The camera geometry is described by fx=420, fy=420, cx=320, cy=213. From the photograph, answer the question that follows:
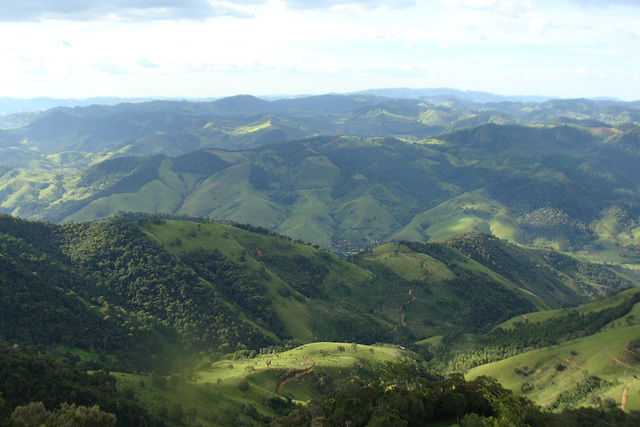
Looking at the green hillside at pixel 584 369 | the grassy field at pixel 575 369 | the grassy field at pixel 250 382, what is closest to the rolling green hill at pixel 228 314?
the grassy field at pixel 250 382

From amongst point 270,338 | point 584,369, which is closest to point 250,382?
point 270,338

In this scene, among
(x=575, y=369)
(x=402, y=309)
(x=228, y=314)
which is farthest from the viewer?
(x=402, y=309)

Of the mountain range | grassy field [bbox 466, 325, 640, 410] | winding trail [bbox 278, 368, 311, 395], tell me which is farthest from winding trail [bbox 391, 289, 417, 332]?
winding trail [bbox 278, 368, 311, 395]

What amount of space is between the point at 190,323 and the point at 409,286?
328 feet

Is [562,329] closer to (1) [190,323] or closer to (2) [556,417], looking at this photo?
(2) [556,417]

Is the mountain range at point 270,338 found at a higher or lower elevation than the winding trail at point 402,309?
higher

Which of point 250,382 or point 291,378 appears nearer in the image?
point 250,382

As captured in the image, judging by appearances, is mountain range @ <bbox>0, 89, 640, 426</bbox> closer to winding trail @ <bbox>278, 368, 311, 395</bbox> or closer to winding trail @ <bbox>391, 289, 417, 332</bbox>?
winding trail @ <bbox>278, 368, 311, 395</bbox>

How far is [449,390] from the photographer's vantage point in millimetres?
62906

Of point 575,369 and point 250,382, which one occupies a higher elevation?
point 575,369

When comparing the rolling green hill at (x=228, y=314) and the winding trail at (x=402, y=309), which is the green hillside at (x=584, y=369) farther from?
the winding trail at (x=402, y=309)

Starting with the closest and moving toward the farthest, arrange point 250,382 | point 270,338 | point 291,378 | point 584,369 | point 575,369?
1. point 250,382
2. point 584,369
3. point 291,378
4. point 575,369
5. point 270,338

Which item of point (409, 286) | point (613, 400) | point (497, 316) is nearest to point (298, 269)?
point (409, 286)

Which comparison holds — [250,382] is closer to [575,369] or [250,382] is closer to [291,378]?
[291,378]
